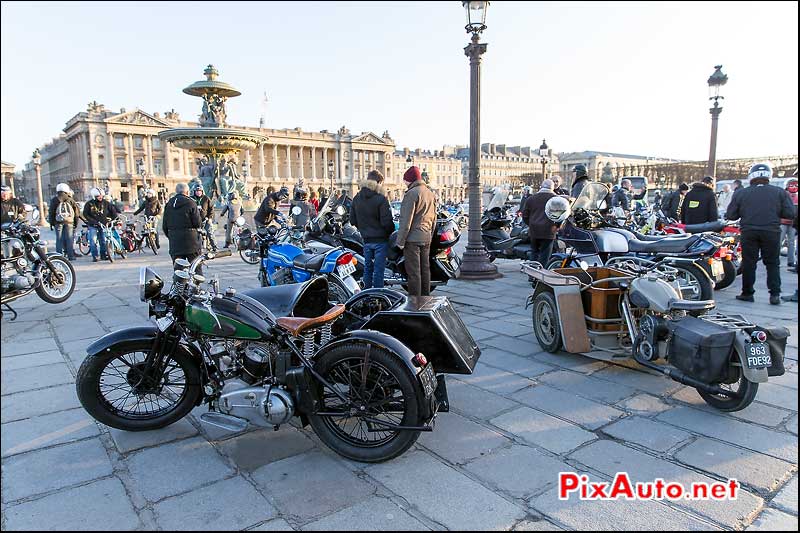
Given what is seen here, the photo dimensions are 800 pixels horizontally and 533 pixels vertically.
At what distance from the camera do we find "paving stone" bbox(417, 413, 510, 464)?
286cm

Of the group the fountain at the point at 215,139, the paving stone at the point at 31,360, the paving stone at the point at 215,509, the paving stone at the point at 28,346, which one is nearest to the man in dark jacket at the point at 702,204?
the paving stone at the point at 215,509

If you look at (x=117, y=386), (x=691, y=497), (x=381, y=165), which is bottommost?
(x=691, y=497)

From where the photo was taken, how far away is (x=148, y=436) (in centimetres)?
312

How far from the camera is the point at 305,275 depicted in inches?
249

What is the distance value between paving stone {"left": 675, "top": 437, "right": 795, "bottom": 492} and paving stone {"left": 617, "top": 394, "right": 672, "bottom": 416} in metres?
0.46

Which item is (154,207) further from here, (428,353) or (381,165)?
(381,165)

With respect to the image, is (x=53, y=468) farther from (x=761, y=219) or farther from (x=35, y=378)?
(x=761, y=219)

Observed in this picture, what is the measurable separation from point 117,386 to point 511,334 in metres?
3.68

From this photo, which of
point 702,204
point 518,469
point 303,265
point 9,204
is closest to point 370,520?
point 518,469

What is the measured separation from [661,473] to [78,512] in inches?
112

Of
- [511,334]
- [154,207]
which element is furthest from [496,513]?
[154,207]

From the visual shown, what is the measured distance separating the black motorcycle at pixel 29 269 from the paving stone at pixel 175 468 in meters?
4.43

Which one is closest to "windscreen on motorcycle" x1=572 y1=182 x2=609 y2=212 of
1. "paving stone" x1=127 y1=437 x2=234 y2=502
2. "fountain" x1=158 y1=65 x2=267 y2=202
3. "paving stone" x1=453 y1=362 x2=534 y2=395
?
"paving stone" x1=453 y1=362 x2=534 y2=395

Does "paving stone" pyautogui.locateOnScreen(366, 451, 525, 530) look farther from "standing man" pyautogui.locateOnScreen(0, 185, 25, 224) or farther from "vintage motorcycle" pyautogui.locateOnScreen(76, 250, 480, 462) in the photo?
"standing man" pyautogui.locateOnScreen(0, 185, 25, 224)
